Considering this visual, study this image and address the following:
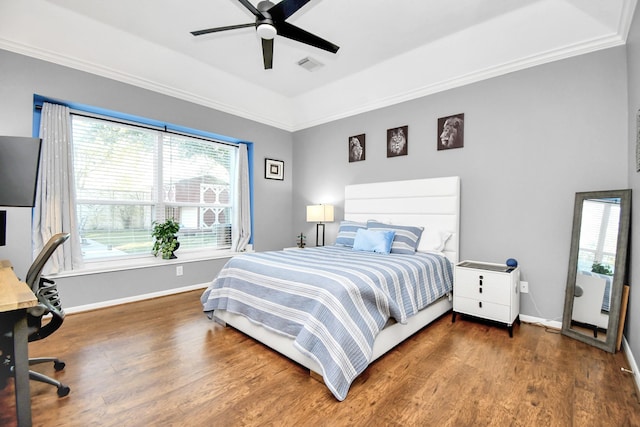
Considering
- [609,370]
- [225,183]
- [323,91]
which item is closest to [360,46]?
→ [323,91]

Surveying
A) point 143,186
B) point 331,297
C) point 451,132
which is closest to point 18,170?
point 143,186

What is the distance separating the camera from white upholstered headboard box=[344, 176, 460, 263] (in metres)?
3.33

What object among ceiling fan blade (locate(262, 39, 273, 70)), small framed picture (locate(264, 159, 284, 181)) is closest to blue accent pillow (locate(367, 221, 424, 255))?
→ ceiling fan blade (locate(262, 39, 273, 70))

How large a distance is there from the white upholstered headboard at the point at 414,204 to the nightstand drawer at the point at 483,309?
22.0 inches

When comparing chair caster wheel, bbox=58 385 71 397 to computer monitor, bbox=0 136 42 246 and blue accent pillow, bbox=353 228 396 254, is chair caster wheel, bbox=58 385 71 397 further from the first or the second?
blue accent pillow, bbox=353 228 396 254

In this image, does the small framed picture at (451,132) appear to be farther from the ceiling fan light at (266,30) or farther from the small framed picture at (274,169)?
the small framed picture at (274,169)

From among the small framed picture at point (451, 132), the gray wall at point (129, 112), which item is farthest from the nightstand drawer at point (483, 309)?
the gray wall at point (129, 112)

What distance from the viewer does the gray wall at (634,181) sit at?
2.04 meters

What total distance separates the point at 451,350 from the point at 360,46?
3256mm

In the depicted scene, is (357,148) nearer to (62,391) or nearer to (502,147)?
(502,147)

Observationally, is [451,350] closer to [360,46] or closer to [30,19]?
[360,46]

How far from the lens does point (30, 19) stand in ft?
8.73

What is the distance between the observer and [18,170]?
1.98 metres

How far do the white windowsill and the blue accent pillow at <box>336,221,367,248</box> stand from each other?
5.83 feet
